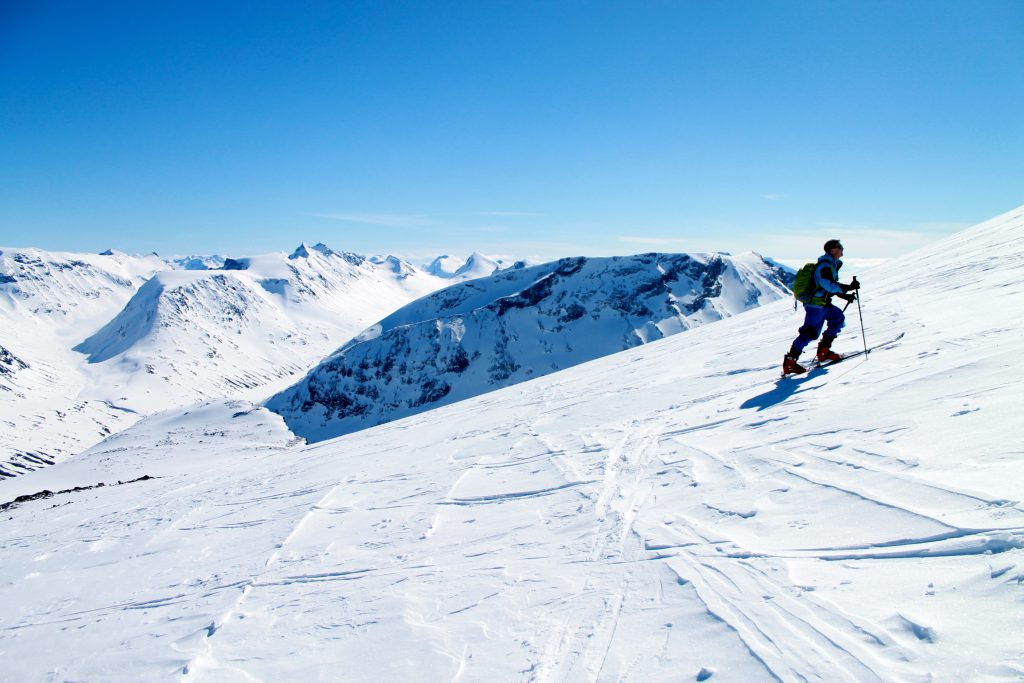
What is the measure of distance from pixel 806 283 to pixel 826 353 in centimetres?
146

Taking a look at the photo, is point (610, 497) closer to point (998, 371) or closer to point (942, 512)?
point (942, 512)

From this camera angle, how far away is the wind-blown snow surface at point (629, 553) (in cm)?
326

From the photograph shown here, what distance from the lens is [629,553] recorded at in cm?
478

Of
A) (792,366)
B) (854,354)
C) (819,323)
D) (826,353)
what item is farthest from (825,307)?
(792,366)

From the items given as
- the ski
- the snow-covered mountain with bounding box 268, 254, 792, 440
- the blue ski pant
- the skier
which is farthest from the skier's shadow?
the snow-covered mountain with bounding box 268, 254, 792, 440

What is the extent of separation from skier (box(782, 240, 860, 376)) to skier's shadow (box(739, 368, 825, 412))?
345 millimetres

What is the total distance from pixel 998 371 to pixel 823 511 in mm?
3811

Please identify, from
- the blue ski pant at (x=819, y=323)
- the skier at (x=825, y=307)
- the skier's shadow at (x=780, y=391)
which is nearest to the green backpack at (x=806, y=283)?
the skier at (x=825, y=307)

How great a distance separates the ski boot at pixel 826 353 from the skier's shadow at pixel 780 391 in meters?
0.45

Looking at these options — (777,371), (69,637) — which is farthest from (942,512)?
(69,637)

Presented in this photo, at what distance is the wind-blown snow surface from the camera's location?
3.26 meters

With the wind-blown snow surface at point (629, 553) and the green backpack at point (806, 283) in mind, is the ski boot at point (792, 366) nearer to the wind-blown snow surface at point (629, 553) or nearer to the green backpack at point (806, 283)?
the wind-blown snow surface at point (629, 553)

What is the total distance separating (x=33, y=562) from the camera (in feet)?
31.1

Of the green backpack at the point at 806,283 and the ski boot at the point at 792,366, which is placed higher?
the green backpack at the point at 806,283
